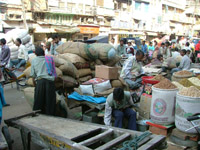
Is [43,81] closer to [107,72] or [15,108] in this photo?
[107,72]

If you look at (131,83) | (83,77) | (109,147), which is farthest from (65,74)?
(109,147)

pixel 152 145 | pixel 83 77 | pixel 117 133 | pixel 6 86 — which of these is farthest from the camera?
pixel 6 86

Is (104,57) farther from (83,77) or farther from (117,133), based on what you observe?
(117,133)

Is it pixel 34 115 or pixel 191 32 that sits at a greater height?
pixel 191 32

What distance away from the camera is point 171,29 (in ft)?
119

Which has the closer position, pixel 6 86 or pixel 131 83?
pixel 131 83

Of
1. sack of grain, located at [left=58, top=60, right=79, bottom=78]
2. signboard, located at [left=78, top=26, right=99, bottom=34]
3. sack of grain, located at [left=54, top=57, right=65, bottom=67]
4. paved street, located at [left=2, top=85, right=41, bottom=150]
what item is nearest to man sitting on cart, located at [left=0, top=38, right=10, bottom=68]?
paved street, located at [left=2, top=85, right=41, bottom=150]

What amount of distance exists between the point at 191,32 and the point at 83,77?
3744 centimetres

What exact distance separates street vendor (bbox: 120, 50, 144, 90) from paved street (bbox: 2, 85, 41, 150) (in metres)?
2.45

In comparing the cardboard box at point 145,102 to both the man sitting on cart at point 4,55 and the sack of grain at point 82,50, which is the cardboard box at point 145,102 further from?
the man sitting on cart at point 4,55

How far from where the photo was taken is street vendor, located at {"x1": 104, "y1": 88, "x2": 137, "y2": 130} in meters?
3.48

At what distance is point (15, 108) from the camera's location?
5.30 metres

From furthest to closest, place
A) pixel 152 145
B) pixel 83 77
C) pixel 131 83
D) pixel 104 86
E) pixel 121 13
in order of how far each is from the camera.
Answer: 1. pixel 121 13
2. pixel 83 77
3. pixel 131 83
4. pixel 104 86
5. pixel 152 145

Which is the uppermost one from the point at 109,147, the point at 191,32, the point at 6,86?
the point at 191,32
